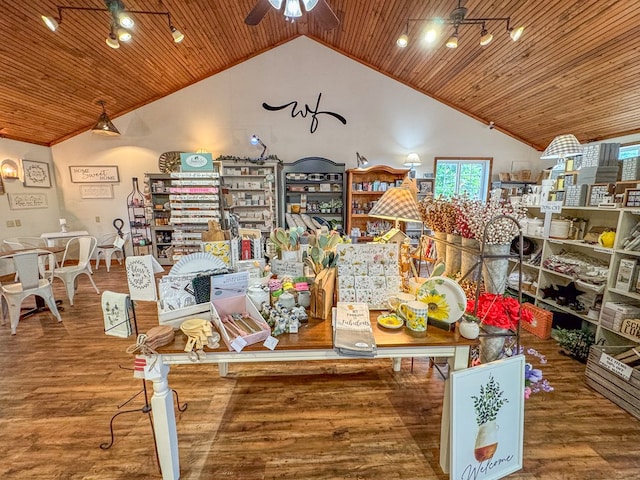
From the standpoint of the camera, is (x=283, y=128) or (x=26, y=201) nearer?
(x=26, y=201)

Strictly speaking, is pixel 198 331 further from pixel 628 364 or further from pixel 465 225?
pixel 628 364

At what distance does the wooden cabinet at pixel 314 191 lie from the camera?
213 inches

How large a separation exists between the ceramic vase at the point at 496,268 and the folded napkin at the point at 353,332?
64 centimetres

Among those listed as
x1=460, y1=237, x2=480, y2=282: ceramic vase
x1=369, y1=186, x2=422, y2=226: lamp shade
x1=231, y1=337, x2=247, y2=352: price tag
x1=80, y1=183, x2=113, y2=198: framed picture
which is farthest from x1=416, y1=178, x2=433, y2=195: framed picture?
x1=80, y1=183, x2=113, y2=198: framed picture

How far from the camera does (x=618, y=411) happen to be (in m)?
1.81

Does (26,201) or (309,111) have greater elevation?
(309,111)

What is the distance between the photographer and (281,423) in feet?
→ 5.62

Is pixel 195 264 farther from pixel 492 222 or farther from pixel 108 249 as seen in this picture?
pixel 108 249

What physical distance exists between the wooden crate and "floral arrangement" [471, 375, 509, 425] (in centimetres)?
120

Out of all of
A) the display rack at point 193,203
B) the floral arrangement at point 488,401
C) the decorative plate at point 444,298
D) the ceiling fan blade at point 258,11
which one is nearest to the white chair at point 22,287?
the display rack at point 193,203

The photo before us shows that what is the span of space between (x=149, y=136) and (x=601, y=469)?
6964 millimetres

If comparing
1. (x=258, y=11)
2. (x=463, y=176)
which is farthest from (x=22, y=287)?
(x=463, y=176)

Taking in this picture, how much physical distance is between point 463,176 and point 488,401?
5.48 meters

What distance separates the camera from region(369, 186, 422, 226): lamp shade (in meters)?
1.83
